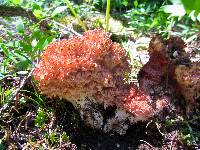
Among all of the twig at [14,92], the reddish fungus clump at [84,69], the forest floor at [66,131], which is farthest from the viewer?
the twig at [14,92]

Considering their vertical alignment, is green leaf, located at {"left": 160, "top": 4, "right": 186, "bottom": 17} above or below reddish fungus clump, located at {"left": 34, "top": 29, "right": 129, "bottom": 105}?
above

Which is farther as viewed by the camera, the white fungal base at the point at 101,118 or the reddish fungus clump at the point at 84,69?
the white fungal base at the point at 101,118

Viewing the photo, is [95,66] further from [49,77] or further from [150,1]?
[150,1]

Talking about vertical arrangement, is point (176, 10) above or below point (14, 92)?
above

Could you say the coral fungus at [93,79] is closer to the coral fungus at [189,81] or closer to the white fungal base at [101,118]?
the white fungal base at [101,118]

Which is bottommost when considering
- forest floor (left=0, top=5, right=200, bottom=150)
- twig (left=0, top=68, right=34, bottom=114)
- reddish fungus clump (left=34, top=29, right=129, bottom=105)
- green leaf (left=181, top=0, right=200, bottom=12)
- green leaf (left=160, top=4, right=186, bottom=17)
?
forest floor (left=0, top=5, right=200, bottom=150)

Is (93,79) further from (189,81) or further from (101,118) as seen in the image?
(189,81)

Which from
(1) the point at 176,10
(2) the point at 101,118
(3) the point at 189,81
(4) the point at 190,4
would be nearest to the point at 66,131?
(2) the point at 101,118

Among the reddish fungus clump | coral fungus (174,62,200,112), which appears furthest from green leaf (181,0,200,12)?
coral fungus (174,62,200,112)

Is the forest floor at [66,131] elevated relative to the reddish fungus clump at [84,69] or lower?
lower

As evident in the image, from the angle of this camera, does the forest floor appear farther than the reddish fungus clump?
Yes

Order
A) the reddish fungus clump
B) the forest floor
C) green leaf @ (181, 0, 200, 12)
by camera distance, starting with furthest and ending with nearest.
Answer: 1. the forest floor
2. the reddish fungus clump
3. green leaf @ (181, 0, 200, 12)

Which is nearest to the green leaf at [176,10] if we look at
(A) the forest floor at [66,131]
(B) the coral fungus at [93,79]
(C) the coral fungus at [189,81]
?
(C) the coral fungus at [189,81]

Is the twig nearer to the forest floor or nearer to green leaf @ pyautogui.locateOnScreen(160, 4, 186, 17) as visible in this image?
the forest floor
